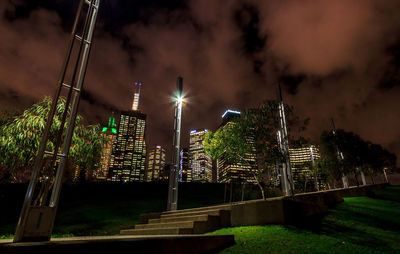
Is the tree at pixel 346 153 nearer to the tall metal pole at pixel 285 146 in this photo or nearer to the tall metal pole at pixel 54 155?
the tall metal pole at pixel 285 146

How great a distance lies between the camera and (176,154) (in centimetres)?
1276

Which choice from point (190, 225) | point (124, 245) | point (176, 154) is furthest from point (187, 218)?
point (124, 245)

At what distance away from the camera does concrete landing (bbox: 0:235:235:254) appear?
3.02 meters

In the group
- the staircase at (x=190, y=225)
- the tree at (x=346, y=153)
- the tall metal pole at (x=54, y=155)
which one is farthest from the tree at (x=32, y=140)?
the tree at (x=346, y=153)

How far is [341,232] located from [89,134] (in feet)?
36.1

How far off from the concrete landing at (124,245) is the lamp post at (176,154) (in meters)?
5.83

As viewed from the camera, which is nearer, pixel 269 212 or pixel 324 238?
pixel 324 238

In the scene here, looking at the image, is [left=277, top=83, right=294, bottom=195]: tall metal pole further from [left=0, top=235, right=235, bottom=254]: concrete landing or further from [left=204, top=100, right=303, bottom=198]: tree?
[left=0, top=235, right=235, bottom=254]: concrete landing

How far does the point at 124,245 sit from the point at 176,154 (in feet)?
29.5

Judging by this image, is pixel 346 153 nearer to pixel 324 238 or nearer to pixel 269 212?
pixel 269 212

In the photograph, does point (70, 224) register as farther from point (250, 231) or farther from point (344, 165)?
point (344, 165)

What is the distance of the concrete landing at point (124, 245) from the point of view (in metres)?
3.02

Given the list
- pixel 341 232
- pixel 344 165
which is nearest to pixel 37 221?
pixel 341 232

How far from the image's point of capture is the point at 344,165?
23.3 meters
